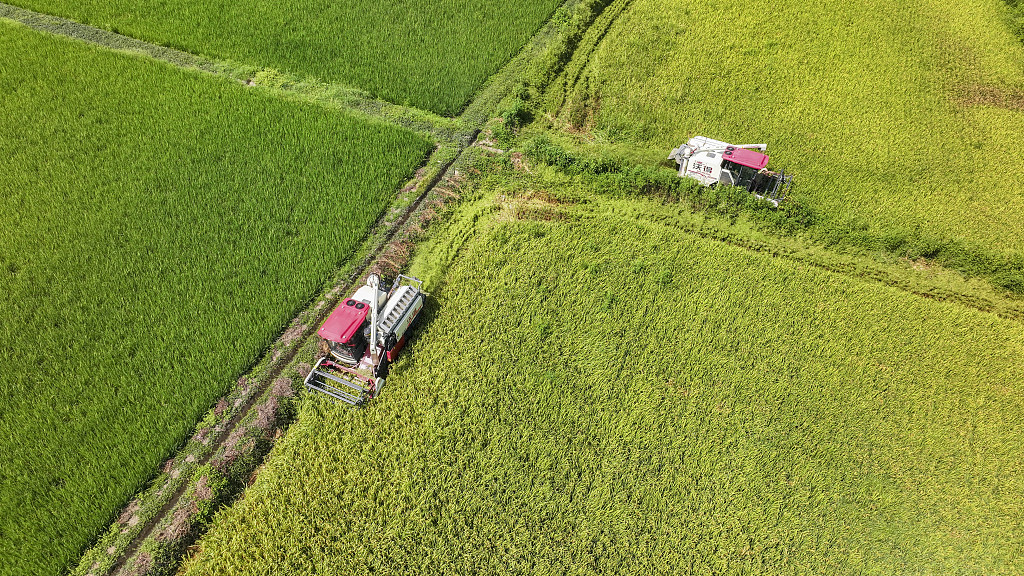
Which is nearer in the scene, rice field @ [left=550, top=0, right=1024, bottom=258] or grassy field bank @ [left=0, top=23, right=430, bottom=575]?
grassy field bank @ [left=0, top=23, right=430, bottom=575]

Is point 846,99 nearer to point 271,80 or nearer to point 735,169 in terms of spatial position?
point 735,169

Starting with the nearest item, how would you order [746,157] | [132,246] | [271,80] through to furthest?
[132,246] → [746,157] → [271,80]

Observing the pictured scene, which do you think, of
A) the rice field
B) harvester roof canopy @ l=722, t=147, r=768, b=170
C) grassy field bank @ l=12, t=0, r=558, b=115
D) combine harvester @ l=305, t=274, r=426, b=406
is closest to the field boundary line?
grassy field bank @ l=12, t=0, r=558, b=115

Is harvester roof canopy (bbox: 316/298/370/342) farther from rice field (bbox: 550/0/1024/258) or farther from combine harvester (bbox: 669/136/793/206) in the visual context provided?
combine harvester (bbox: 669/136/793/206)

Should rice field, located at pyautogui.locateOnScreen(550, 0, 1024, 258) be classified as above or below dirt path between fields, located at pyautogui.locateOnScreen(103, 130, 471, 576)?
above

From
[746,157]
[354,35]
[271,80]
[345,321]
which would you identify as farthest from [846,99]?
[271,80]

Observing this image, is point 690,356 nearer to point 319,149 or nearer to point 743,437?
point 743,437
